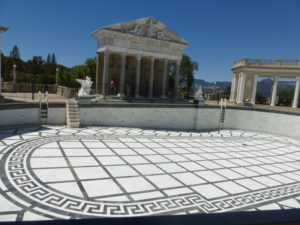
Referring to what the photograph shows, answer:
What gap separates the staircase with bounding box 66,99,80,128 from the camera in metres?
12.3

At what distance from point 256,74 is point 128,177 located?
77.1 ft

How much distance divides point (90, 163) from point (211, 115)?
12.6m

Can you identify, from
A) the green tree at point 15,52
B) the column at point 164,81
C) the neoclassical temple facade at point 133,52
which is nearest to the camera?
the neoclassical temple facade at point 133,52

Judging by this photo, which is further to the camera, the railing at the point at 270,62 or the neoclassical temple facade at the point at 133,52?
the railing at the point at 270,62

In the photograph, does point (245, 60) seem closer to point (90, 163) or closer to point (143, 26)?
point (143, 26)

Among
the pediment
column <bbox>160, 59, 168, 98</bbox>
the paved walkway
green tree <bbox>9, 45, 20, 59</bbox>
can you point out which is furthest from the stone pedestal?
green tree <bbox>9, 45, 20, 59</bbox>

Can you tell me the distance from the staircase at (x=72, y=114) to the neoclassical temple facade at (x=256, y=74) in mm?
18880

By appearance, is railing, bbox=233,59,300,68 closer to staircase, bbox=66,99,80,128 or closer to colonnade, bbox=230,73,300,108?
colonnade, bbox=230,73,300,108

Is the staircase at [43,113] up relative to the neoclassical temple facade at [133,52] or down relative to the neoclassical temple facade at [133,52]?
down

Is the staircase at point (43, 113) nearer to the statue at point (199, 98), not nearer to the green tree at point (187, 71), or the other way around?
the statue at point (199, 98)

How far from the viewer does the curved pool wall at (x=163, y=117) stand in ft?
38.4

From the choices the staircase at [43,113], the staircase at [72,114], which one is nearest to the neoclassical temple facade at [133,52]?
the staircase at [72,114]

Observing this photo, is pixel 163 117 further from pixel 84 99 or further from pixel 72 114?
pixel 72 114

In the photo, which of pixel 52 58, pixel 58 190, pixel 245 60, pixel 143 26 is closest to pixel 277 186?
pixel 58 190
